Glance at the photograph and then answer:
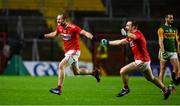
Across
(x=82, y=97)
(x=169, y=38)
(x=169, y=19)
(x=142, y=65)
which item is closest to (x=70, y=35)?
(x=82, y=97)

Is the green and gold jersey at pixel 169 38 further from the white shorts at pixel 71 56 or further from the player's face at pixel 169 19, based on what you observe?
the white shorts at pixel 71 56

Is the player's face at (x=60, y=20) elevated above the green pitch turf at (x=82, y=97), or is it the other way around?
the player's face at (x=60, y=20)

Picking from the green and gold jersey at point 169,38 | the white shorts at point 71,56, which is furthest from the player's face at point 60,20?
the green and gold jersey at point 169,38

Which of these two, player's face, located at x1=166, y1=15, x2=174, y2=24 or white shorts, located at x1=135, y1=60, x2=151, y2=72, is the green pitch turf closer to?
white shorts, located at x1=135, y1=60, x2=151, y2=72

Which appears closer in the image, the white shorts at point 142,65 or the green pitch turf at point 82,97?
the green pitch turf at point 82,97

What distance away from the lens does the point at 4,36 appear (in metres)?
34.8

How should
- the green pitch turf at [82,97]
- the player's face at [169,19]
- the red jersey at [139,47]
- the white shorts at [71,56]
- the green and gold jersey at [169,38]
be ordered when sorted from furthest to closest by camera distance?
the green and gold jersey at [169,38]
the player's face at [169,19]
the white shorts at [71,56]
the red jersey at [139,47]
the green pitch turf at [82,97]

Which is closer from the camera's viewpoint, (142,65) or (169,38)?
(142,65)

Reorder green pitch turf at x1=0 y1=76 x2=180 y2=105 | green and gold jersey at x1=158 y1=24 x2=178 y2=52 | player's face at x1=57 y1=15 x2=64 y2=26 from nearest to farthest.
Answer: green pitch turf at x1=0 y1=76 x2=180 y2=105
player's face at x1=57 y1=15 x2=64 y2=26
green and gold jersey at x1=158 y1=24 x2=178 y2=52

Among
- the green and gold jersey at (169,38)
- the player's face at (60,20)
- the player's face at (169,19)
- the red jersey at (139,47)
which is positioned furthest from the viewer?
the green and gold jersey at (169,38)

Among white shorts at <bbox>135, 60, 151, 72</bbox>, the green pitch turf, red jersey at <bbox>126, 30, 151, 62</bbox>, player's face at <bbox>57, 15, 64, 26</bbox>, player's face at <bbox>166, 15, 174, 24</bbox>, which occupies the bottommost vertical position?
the green pitch turf

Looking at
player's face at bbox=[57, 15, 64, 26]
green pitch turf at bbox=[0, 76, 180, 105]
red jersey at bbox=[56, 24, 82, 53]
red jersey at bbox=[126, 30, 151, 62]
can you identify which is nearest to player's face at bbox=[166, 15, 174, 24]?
green pitch turf at bbox=[0, 76, 180, 105]

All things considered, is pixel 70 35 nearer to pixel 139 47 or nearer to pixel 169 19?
pixel 139 47

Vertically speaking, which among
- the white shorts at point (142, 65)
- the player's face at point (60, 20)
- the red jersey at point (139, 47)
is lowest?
the white shorts at point (142, 65)
